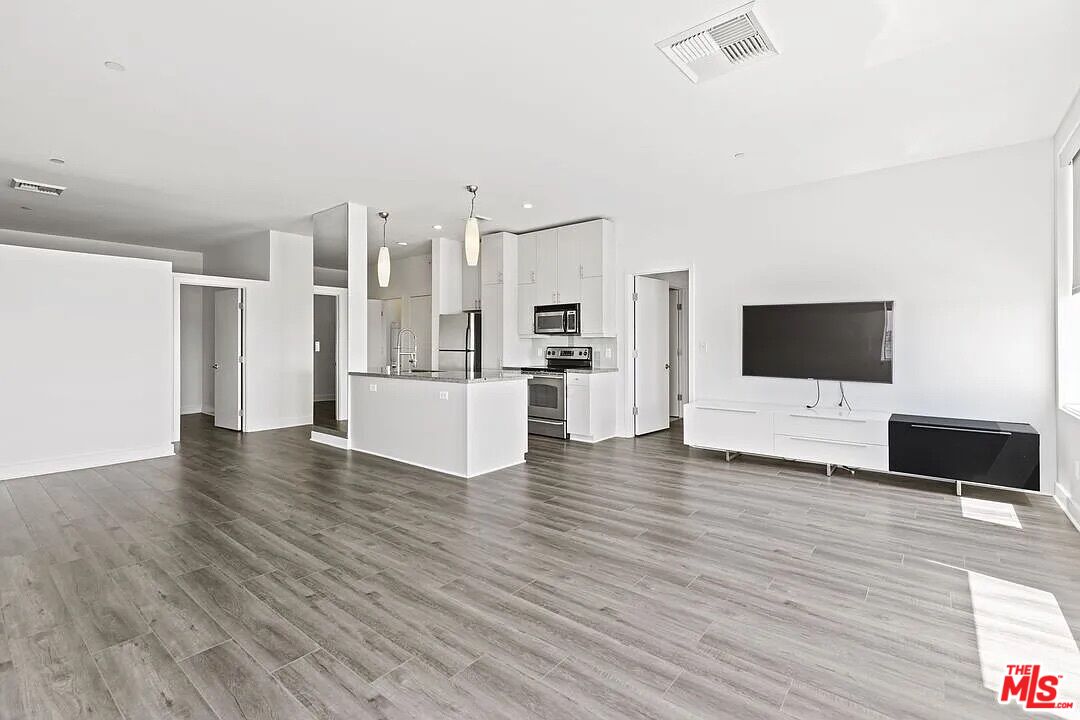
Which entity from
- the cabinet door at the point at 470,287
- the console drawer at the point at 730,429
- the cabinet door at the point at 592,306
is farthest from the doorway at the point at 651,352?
the cabinet door at the point at 470,287

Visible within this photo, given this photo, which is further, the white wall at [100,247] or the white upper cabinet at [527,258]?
the white wall at [100,247]

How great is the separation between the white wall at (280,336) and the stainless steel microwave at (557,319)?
337 cm

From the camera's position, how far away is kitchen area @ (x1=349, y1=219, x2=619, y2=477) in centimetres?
507

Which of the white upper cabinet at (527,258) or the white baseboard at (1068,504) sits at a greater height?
the white upper cabinet at (527,258)

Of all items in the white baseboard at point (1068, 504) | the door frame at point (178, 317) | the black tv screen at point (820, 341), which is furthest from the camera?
the door frame at point (178, 317)

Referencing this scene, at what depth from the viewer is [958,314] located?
459 cm

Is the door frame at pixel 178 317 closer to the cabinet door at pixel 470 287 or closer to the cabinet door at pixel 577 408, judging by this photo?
the cabinet door at pixel 470 287

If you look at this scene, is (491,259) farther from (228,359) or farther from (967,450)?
(967,450)

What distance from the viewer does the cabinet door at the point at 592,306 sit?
268 inches

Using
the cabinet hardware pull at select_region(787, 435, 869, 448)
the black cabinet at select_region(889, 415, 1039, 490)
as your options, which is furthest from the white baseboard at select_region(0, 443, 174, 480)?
the black cabinet at select_region(889, 415, 1039, 490)

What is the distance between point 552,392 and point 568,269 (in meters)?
1.65

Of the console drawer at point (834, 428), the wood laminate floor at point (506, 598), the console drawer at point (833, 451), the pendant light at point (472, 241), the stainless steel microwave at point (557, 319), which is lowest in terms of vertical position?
the wood laminate floor at point (506, 598)

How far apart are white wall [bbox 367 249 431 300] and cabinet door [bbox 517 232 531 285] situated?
2.25 m

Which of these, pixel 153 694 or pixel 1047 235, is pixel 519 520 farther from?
pixel 1047 235
